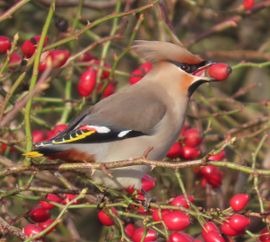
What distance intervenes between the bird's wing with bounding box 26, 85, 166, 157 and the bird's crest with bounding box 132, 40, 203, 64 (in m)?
0.18

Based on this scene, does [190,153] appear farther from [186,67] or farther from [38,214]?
[38,214]

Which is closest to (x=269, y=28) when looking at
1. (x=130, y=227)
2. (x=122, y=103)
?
(x=122, y=103)

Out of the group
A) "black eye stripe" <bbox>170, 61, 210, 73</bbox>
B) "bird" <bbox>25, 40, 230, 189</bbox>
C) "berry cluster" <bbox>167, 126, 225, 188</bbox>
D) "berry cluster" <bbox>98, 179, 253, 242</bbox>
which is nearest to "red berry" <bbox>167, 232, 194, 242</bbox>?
"berry cluster" <bbox>98, 179, 253, 242</bbox>

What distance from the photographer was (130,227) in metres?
3.31

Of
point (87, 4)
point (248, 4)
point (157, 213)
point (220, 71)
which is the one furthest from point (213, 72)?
point (87, 4)

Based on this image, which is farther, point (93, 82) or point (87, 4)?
point (87, 4)

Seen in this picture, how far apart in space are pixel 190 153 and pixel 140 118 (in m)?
0.34

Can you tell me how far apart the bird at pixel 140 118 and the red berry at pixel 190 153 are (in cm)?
15

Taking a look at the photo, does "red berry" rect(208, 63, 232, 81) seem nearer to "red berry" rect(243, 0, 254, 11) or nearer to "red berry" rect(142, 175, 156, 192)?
"red berry" rect(142, 175, 156, 192)

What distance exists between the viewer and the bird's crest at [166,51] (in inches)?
139

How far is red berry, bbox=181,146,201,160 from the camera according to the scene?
370 centimetres

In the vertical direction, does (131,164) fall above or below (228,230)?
above

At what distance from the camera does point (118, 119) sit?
11.3 feet

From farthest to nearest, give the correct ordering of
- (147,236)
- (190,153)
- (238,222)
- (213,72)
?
1. (190,153)
2. (213,72)
3. (147,236)
4. (238,222)
